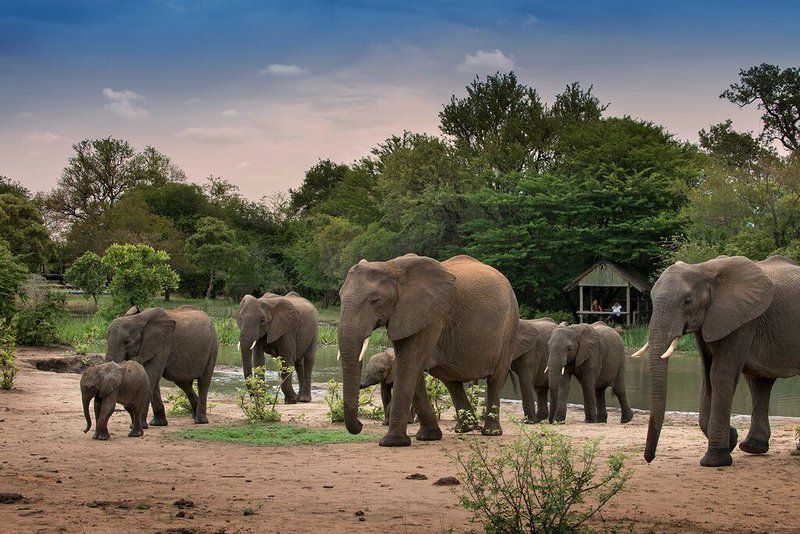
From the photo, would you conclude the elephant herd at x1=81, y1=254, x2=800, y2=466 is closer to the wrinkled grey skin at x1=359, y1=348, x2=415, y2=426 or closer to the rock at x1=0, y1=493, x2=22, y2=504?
the wrinkled grey skin at x1=359, y1=348, x2=415, y2=426

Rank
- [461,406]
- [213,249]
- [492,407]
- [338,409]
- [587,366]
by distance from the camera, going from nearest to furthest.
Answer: [492,407], [461,406], [338,409], [587,366], [213,249]

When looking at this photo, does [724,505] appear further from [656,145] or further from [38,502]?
[656,145]

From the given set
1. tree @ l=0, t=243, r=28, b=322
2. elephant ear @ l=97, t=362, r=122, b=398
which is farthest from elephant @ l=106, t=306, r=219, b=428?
tree @ l=0, t=243, r=28, b=322

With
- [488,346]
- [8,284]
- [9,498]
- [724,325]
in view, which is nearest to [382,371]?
[488,346]

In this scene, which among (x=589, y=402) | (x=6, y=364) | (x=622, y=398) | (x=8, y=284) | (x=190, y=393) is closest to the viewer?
(x=190, y=393)

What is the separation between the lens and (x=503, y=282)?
13.5 m

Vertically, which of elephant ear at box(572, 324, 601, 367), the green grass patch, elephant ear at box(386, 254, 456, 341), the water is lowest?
the water

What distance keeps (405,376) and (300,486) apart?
306 cm

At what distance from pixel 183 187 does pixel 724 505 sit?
7536cm

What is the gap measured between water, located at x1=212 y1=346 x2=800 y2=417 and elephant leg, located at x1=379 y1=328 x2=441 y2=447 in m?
9.15

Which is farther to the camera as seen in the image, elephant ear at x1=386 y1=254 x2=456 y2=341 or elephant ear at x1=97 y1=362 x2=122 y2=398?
elephant ear at x1=97 y1=362 x2=122 y2=398

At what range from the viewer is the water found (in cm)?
2072

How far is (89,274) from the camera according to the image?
45.1 m

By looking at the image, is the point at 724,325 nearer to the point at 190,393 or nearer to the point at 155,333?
the point at 155,333
